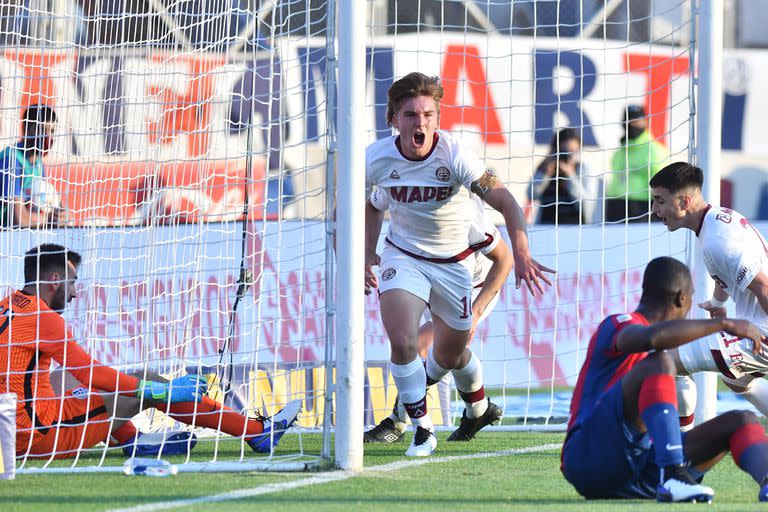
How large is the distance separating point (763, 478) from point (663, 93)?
11.3 meters

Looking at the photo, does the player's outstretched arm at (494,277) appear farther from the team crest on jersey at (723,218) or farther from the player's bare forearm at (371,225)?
the team crest on jersey at (723,218)

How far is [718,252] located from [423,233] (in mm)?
1720

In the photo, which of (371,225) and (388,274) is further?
(371,225)

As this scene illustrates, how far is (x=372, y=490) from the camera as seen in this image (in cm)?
524

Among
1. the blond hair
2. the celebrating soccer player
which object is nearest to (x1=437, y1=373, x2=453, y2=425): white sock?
the celebrating soccer player

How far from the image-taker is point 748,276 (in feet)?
20.6

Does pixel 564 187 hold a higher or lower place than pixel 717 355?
higher

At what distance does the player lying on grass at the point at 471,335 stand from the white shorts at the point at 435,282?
306 millimetres

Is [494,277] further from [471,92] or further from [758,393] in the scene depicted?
[471,92]

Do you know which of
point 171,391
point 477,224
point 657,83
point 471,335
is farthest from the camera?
point 657,83

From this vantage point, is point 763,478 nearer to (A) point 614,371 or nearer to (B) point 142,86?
(A) point 614,371

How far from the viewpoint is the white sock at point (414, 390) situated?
6.88 metres

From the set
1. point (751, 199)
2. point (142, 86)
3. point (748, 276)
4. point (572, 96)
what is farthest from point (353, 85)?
point (751, 199)

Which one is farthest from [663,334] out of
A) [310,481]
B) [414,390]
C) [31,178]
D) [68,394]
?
[31,178]
